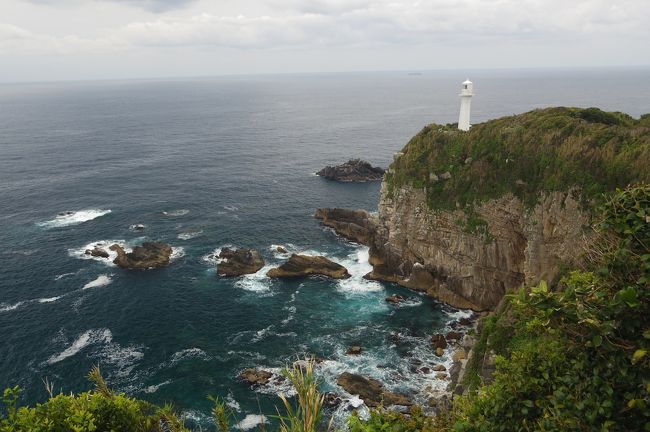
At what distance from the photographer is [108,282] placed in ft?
213

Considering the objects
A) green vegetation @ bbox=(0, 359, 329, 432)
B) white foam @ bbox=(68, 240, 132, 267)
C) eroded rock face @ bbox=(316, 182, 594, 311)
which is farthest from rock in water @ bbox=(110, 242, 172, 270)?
green vegetation @ bbox=(0, 359, 329, 432)

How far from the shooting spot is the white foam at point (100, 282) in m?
63.5

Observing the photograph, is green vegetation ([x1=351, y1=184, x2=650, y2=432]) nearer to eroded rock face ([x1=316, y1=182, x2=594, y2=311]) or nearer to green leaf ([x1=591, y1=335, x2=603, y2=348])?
green leaf ([x1=591, y1=335, x2=603, y2=348])

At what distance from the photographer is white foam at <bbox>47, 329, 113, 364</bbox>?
4888cm

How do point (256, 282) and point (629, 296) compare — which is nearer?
point (629, 296)

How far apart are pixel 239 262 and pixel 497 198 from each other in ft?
127

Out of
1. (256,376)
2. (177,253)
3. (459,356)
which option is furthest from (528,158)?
(177,253)

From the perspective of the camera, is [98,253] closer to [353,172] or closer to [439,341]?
[439,341]

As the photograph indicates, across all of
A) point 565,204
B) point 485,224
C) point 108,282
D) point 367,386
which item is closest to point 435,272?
point 485,224

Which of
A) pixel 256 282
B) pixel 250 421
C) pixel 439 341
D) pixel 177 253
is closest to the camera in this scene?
pixel 250 421

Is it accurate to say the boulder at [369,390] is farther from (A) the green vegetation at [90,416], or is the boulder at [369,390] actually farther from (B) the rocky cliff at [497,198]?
(A) the green vegetation at [90,416]

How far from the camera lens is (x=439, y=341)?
168 feet

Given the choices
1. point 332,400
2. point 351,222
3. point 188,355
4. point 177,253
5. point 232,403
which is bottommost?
point 232,403

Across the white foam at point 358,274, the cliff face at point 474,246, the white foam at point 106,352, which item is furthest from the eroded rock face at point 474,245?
the white foam at point 106,352
